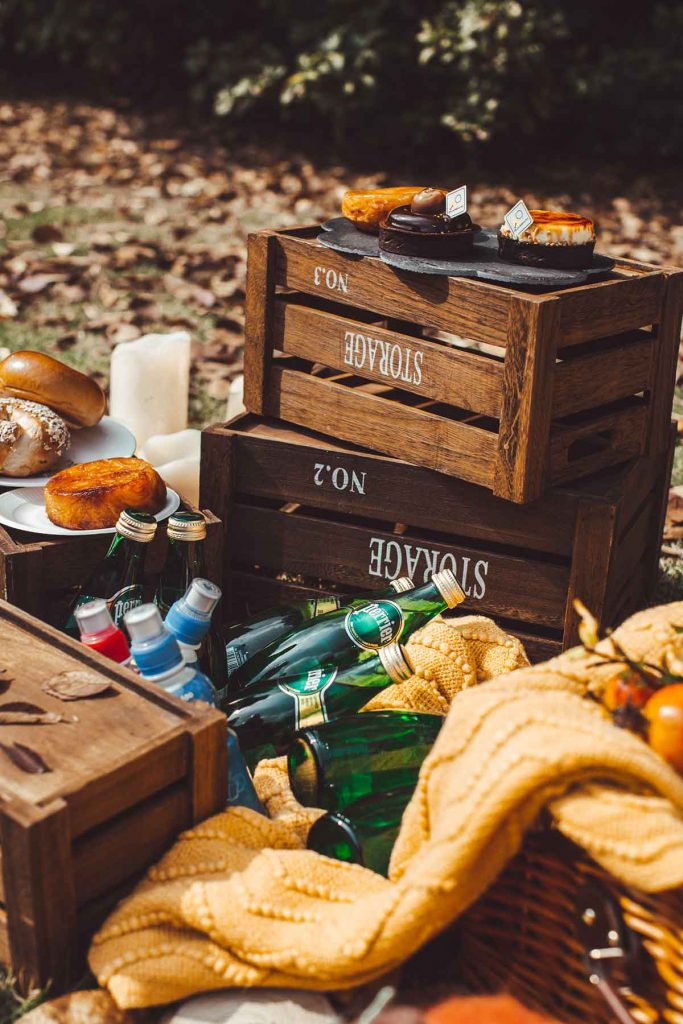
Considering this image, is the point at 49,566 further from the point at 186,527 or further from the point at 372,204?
the point at 372,204

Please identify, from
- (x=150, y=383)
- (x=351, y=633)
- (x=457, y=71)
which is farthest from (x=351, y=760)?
(x=457, y=71)

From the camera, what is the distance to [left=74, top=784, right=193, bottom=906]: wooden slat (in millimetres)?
1568

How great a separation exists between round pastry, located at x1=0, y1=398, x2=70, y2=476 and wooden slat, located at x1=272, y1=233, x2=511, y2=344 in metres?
0.61

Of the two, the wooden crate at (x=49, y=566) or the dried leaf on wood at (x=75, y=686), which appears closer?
the dried leaf on wood at (x=75, y=686)

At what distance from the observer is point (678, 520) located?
3301 millimetres

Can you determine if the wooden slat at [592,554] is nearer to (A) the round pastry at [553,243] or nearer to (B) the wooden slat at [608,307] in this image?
(B) the wooden slat at [608,307]

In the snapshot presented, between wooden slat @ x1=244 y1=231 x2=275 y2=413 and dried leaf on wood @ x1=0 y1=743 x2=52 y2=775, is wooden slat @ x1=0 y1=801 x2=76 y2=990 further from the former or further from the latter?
wooden slat @ x1=244 y1=231 x2=275 y2=413

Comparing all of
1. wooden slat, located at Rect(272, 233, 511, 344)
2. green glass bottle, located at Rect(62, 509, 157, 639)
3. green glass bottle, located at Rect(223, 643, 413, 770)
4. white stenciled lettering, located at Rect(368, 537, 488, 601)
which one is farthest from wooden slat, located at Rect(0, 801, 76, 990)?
wooden slat, located at Rect(272, 233, 511, 344)

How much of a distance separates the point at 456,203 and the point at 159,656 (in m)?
1.13

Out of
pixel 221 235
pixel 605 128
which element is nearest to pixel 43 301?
pixel 221 235

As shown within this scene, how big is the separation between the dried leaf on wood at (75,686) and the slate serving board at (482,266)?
102 cm

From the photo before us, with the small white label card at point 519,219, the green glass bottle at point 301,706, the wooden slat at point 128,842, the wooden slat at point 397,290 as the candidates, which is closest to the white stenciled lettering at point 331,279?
the wooden slat at point 397,290

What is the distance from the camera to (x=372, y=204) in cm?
246

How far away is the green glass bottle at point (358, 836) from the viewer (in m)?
1.77
